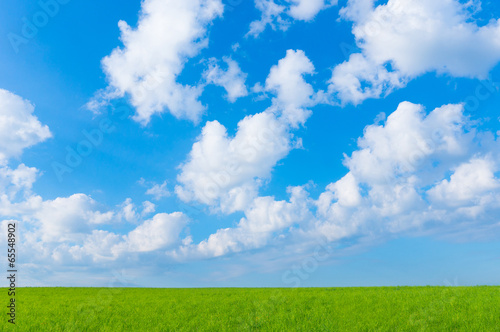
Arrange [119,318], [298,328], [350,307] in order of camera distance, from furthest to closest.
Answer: [350,307] → [119,318] → [298,328]

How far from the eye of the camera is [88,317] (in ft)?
63.0

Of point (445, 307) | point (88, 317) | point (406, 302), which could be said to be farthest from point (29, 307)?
point (445, 307)

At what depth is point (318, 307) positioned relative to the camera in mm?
21281

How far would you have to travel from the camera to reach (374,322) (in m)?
17.2

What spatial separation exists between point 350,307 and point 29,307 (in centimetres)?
2080

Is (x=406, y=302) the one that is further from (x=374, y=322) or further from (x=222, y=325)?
(x=222, y=325)

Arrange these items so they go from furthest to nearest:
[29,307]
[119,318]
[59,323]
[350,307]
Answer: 1. [29,307]
2. [350,307]
3. [119,318]
4. [59,323]

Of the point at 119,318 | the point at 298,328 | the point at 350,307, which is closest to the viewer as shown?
the point at 298,328

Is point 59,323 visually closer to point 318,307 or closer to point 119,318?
point 119,318

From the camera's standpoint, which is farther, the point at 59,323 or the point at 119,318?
the point at 119,318

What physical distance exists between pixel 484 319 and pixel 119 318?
19098 mm

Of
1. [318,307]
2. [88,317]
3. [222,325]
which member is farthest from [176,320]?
[318,307]

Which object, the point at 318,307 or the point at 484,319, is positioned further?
the point at 318,307

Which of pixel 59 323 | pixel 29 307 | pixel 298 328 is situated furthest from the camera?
pixel 29 307
